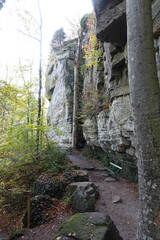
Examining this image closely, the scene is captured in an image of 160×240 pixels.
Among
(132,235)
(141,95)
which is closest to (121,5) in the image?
(141,95)

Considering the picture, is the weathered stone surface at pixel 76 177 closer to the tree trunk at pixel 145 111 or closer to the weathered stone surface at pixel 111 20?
the tree trunk at pixel 145 111

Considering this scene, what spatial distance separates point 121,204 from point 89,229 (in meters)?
3.15

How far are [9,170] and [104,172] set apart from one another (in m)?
5.68

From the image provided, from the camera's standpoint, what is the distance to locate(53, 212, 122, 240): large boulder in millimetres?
2344

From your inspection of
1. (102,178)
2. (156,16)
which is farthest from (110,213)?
(156,16)

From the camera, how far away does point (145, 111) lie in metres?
2.15

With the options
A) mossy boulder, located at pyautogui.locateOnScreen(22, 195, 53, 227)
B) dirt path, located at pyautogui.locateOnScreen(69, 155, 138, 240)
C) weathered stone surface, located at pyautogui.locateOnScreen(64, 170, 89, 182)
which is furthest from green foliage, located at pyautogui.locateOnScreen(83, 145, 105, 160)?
mossy boulder, located at pyautogui.locateOnScreen(22, 195, 53, 227)

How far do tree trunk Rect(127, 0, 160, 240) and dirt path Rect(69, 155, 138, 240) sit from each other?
208cm

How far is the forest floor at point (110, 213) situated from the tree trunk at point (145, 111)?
2079mm

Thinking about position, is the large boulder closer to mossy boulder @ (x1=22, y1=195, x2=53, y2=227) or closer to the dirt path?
the dirt path

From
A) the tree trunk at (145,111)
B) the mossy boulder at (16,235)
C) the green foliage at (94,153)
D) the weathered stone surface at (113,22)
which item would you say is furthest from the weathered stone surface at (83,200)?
the weathered stone surface at (113,22)

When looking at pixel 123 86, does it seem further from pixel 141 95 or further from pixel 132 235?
pixel 132 235

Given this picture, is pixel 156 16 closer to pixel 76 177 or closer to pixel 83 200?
pixel 83 200

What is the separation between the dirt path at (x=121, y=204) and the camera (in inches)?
148
